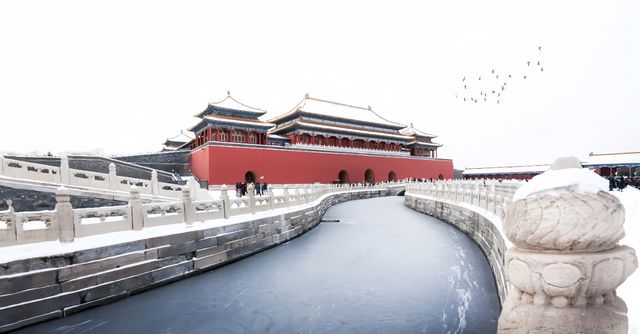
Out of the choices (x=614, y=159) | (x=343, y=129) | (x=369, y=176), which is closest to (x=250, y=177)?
(x=343, y=129)

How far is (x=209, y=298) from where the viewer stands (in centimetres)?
566

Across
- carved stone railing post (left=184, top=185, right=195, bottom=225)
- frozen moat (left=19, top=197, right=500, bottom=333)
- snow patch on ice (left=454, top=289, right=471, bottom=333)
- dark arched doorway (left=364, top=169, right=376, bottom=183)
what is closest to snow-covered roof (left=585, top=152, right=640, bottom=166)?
dark arched doorway (left=364, top=169, right=376, bottom=183)

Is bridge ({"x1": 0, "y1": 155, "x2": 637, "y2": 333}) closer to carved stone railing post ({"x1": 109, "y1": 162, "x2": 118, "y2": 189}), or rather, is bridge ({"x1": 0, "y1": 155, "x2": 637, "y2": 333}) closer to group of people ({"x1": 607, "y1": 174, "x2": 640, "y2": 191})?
carved stone railing post ({"x1": 109, "y1": 162, "x2": 118, "y2": 189})

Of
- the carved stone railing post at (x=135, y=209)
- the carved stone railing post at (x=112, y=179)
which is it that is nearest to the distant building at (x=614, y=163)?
the carved stone railing post at (x=135, y=209)

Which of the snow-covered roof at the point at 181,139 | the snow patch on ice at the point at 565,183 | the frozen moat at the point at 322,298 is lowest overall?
the frozen moat at the point at 322,298

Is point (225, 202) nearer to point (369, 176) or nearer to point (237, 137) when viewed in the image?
point (237, 137)

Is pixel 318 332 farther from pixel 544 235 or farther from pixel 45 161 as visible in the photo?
pixel 45 161

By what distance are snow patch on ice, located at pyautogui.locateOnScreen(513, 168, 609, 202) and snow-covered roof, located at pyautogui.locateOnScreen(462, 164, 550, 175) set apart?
125 ft

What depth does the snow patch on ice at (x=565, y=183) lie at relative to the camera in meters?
1.86

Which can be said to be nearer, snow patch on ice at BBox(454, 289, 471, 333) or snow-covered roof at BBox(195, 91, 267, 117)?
snow patch on ice at BBox(454, 289, 471, 333)

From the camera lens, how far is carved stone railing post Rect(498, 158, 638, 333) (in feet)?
5.89

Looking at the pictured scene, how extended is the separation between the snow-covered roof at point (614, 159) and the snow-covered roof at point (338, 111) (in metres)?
17.4

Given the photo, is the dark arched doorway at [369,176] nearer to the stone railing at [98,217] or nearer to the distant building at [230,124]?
the distant building at [230,124]

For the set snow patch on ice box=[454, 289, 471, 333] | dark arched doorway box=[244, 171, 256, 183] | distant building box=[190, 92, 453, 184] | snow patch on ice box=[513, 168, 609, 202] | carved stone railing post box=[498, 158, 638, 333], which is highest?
distant building box=[190, 92, 453, 184]
